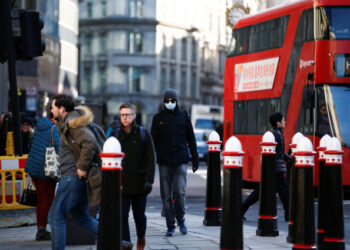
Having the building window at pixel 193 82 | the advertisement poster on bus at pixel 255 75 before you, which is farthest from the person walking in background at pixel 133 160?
the building window at pixel 193 82

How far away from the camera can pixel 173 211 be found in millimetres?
11867

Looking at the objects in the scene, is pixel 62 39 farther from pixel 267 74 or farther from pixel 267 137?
pixel 267 137

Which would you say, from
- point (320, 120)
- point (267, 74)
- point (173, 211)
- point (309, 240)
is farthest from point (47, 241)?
point (267, 74)

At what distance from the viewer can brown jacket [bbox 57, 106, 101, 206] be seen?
349 inches

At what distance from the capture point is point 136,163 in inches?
382

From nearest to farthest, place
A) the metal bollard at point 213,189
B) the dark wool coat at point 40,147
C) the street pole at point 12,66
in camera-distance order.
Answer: the dark wool coat at point 40,147, the street pole at point 12,66, the metal bollard at point 213,189

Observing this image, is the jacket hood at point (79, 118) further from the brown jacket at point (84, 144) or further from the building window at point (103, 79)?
the building window at point (103, 79)

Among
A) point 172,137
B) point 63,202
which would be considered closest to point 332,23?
point 172,137

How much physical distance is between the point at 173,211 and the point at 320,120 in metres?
7.73

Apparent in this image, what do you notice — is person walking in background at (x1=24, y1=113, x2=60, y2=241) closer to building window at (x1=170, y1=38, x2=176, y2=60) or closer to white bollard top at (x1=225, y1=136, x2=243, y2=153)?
white bollard top at (x1=225, y1=136, x2=243, y2=153)

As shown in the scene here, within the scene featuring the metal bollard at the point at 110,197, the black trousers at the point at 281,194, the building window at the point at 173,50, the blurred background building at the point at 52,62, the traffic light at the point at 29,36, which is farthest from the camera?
the building window at the point at 173,50

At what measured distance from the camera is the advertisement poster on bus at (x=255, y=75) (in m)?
20.8

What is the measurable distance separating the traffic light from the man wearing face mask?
206 cm

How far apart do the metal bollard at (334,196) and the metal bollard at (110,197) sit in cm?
215
